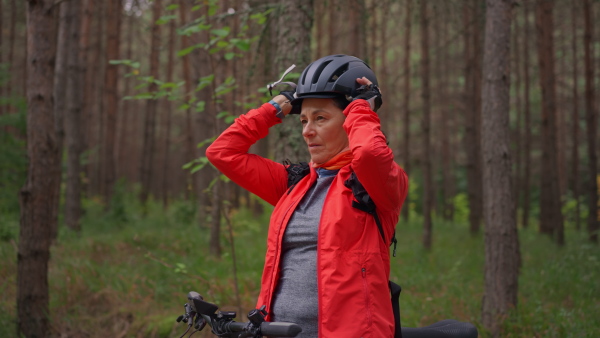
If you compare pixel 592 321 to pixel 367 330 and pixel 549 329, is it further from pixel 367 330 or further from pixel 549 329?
pixel 367 330

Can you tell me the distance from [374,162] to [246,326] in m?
0.91

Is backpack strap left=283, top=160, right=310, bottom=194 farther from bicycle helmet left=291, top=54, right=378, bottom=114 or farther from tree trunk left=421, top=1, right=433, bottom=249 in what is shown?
tree trunk left=421, top=1, right=433, bottom=249

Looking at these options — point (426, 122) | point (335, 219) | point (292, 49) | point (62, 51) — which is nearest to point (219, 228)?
point (62, 51)

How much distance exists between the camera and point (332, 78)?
2.75 metres

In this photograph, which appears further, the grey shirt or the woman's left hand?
the woman's left hand

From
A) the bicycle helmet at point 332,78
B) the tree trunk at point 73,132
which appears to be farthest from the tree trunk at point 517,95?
the bicycle helmet at point 332,78

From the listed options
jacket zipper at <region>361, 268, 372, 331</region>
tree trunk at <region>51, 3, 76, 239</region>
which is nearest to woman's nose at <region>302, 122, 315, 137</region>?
jacket zipper at <region>361, 268, 372, 331</region>

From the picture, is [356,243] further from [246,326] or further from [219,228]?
[219,228]

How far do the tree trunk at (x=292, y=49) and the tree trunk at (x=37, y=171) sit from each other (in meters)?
2.55

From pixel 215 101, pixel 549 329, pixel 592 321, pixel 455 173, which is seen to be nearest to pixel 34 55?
pixel 215 101

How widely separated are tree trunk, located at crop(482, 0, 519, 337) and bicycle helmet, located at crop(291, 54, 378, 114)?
4.02 metres

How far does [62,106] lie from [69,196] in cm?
263

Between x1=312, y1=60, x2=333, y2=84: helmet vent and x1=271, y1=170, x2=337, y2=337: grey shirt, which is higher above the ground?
x1=312, y1=60, x2=333, y2=84: helmet vent

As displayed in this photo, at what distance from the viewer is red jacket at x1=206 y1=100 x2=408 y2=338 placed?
2.36 meters
